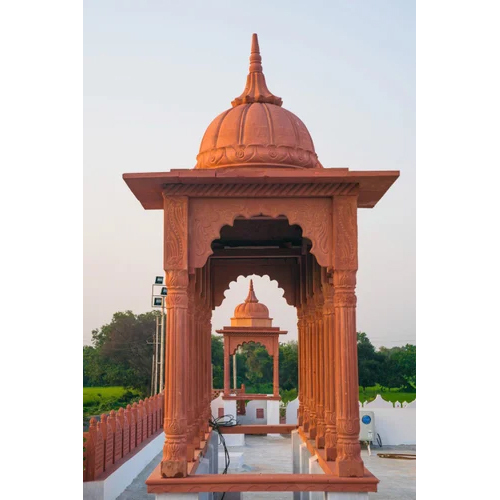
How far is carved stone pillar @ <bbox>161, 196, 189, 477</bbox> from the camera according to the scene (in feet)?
24.2

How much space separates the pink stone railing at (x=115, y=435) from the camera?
34.8 ft

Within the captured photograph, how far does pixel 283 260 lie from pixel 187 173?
601cm

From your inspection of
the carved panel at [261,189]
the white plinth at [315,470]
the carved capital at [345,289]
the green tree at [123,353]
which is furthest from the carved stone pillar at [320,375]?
the green tree at [123,353]

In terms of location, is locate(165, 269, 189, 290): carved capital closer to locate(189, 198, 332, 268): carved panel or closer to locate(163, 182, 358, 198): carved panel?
locate(189, 198, 332, 268): carved panel

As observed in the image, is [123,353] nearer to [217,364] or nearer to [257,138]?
[217,364]

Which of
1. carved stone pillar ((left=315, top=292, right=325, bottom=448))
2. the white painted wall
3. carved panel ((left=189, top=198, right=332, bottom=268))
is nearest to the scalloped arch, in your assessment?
carved stone pillar ((left=315, top=292, right=325, bottom=448))

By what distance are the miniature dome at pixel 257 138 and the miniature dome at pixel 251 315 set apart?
1634 centimetres

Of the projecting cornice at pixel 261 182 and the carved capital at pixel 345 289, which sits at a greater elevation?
the projecting cornice at pixel 261 182

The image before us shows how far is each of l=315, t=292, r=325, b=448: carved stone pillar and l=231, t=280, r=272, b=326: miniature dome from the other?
14.0 m

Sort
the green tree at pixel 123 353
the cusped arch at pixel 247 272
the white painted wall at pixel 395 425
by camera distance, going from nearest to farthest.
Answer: the cusped arch at pixel 247 272 → the white painted wall at pixel 395 425 → the green tree at pixel 123 353

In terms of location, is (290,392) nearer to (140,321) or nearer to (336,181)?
(140,321)

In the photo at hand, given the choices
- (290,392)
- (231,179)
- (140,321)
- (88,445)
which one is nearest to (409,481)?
(88,445)

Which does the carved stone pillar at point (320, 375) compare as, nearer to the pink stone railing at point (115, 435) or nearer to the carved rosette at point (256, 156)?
the carved rosette at point (256, 156)

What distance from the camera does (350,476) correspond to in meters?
7.36
